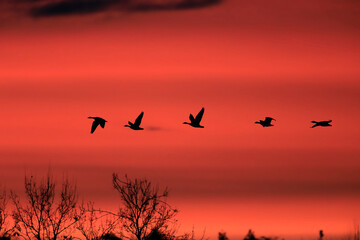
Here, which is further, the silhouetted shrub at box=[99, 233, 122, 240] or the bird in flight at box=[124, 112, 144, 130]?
the silhouetted shrub at box=[99, 233, 122, 240]

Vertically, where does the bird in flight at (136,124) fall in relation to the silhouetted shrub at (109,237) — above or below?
above

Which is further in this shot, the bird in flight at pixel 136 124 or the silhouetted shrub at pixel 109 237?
the silhouetted shrub at pixel 109 237

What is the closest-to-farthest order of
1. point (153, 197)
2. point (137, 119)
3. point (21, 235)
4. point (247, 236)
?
point (247, 236), point (137, 119), point (21, 235), point (153, 197)

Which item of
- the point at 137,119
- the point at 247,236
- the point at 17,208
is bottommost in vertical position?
the point at 247,236

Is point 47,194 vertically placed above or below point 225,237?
above

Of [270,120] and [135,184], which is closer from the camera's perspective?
[270,120]

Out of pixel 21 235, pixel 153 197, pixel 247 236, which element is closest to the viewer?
pixel 247 236

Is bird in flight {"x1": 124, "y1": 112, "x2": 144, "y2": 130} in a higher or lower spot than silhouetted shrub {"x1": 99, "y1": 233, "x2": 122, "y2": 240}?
higher

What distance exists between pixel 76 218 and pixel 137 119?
13.1m

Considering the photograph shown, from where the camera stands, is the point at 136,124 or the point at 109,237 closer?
the point at 136,124

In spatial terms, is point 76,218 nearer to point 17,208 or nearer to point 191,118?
point 17,208

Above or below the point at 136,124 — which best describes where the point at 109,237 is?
below

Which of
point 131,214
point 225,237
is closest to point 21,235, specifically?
point 131,214

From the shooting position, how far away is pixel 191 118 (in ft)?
175
